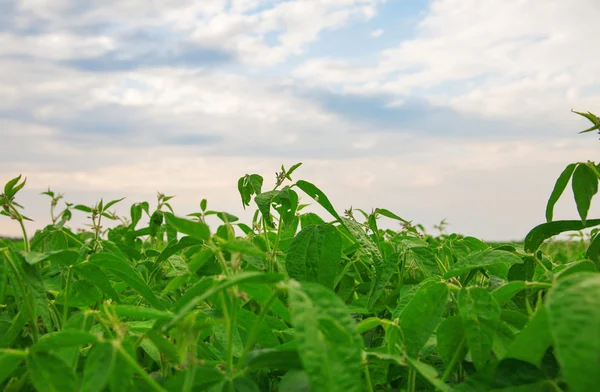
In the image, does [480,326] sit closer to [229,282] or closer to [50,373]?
[229,282]

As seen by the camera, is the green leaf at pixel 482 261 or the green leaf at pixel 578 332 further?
the green leaf at pixel 482 261

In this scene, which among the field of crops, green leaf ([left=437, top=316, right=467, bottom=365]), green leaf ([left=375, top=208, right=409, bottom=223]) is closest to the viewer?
the field of crops

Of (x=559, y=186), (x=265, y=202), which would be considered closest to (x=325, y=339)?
(x=265, y=202)

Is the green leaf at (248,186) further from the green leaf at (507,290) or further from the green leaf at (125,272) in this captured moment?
the green leaf at (507,290)

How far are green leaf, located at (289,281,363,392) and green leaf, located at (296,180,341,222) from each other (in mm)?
613

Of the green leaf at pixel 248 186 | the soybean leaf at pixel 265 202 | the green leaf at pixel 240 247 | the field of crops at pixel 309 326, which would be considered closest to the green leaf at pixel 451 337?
the field of crops at pixel 309 326

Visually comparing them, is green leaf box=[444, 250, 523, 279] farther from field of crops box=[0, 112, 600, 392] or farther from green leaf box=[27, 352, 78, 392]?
green leaf box=[27, 352, 78, 392]

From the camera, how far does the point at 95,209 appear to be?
7.89 ft

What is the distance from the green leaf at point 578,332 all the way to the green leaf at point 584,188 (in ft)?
1.99

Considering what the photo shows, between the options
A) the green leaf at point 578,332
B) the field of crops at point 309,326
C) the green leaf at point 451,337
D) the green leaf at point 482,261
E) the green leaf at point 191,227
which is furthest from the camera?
the green leaf at point 482,261

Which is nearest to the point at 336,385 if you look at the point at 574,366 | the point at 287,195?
the point at 574,366

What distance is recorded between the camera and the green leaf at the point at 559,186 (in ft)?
4.49

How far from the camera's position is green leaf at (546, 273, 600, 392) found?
2.36 ft

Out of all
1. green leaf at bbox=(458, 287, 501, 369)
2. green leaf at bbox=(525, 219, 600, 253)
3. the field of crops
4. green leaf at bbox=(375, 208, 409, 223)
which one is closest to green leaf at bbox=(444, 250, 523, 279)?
the field of crops
